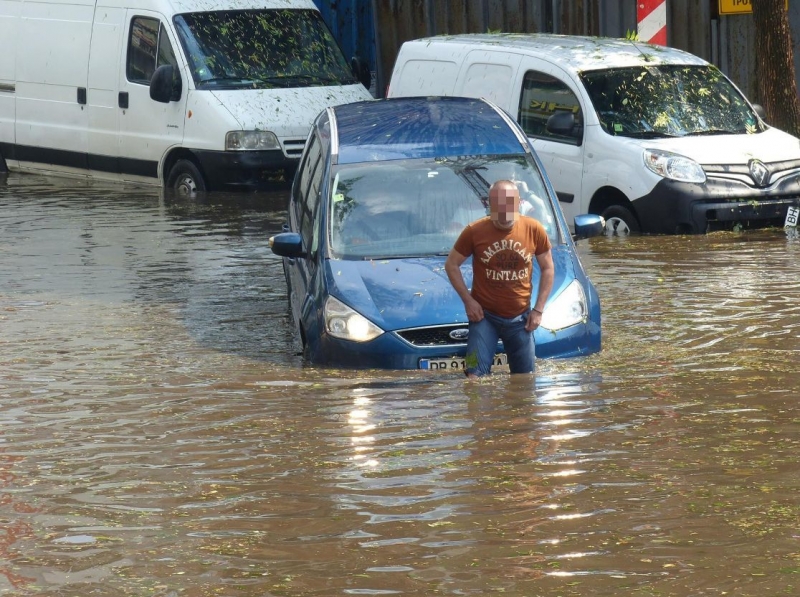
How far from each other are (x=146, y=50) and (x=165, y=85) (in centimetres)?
92

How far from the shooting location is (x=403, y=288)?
29.6 feet

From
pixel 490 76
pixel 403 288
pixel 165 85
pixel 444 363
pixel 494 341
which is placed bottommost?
pixel 444 363

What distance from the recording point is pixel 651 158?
1348 centimetres

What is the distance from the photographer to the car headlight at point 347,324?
881cm

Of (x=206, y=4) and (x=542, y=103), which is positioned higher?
(x=206, y=4)

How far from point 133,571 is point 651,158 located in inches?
346

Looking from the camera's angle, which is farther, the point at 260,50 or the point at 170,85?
the point at 260,50

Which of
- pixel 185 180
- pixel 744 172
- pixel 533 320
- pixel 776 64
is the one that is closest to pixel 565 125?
pixel 744 172

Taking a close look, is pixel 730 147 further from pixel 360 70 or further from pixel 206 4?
pixel 206 4

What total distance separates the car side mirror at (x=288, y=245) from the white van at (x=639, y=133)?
4.64 meters

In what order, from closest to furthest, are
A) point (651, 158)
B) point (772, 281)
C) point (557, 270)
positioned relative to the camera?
point (557, 270) < point (772, 281) < point (651, 158)

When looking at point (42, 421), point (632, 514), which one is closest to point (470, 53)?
point (42, 421)

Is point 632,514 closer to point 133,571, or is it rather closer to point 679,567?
point 679,567

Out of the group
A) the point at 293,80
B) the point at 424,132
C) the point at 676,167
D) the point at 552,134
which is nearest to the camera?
the point at 424,132
